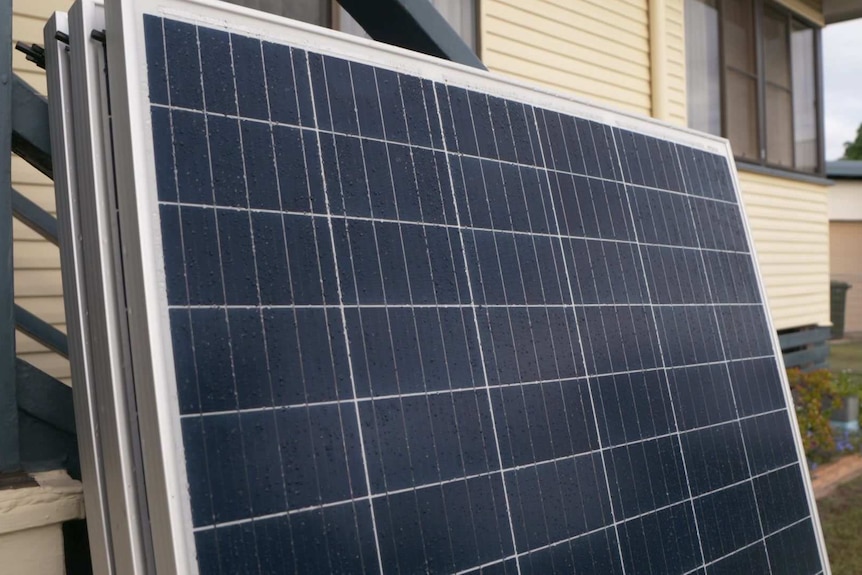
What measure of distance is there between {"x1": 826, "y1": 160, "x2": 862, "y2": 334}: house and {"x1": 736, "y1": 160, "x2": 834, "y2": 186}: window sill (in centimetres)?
1615

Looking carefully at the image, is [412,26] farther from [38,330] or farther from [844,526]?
[844,526]

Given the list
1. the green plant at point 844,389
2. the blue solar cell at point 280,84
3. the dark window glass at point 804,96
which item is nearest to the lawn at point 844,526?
the green plant at point 844,389

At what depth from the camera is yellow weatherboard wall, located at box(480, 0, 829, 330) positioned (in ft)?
21.4

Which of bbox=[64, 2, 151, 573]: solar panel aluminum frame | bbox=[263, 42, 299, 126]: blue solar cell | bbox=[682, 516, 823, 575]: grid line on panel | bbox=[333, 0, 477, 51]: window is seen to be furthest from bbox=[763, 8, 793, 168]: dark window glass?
bbox=[64, 2, 151, 573]: solar panel aluminum frame

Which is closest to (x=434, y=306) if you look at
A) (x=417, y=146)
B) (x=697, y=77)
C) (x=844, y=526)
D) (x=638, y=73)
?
(x=417, y=146)

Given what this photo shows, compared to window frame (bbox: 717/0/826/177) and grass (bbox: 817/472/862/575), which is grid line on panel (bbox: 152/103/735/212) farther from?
window frame (bbox: 717/0/826/177)

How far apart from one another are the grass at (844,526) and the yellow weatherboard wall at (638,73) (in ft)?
5.77

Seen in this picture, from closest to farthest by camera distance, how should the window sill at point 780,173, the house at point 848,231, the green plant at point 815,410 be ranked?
the green plant at point 815,410 < the window sill at point 780,173 < the house at point 848,231

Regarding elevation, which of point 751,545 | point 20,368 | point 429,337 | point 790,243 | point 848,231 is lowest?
point 751,545

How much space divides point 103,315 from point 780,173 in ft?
30.4

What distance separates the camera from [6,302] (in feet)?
8.00

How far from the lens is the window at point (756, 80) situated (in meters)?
9.27

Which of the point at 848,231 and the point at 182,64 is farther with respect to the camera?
the point at 848,231

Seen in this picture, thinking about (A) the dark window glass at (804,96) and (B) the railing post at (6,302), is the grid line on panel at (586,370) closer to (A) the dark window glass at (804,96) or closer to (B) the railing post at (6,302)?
(B) the railing post at (6,302)
